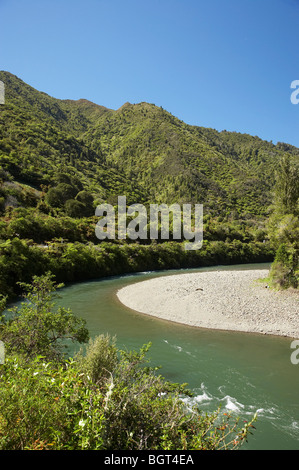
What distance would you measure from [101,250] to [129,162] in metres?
122

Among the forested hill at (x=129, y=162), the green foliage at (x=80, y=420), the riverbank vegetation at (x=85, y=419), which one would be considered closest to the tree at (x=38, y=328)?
the riverbank vegetation at (x=85, y=419)

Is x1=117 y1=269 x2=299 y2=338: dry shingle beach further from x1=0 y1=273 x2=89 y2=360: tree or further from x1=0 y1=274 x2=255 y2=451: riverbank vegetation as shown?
x1=0 y1=274 x2=255 y2=451: riverbank vegetation

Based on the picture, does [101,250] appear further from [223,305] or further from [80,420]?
[80,420]

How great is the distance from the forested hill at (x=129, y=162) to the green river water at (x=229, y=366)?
39496 mm

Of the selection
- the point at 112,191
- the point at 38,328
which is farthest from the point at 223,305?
the point at 112,191

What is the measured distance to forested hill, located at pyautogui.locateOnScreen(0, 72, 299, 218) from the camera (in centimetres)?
7375

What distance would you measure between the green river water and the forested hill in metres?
39.5

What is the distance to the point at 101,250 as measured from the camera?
A: 44.7 meters

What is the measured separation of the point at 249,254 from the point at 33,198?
190 feet

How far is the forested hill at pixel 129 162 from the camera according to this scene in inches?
2904

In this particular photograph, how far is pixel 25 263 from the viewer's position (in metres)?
31.2

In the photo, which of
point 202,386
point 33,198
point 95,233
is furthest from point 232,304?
point 33,198

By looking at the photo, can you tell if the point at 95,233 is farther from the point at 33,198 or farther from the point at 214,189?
the point at 214,189

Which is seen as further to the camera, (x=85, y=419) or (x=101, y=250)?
(x=101, y=250)
